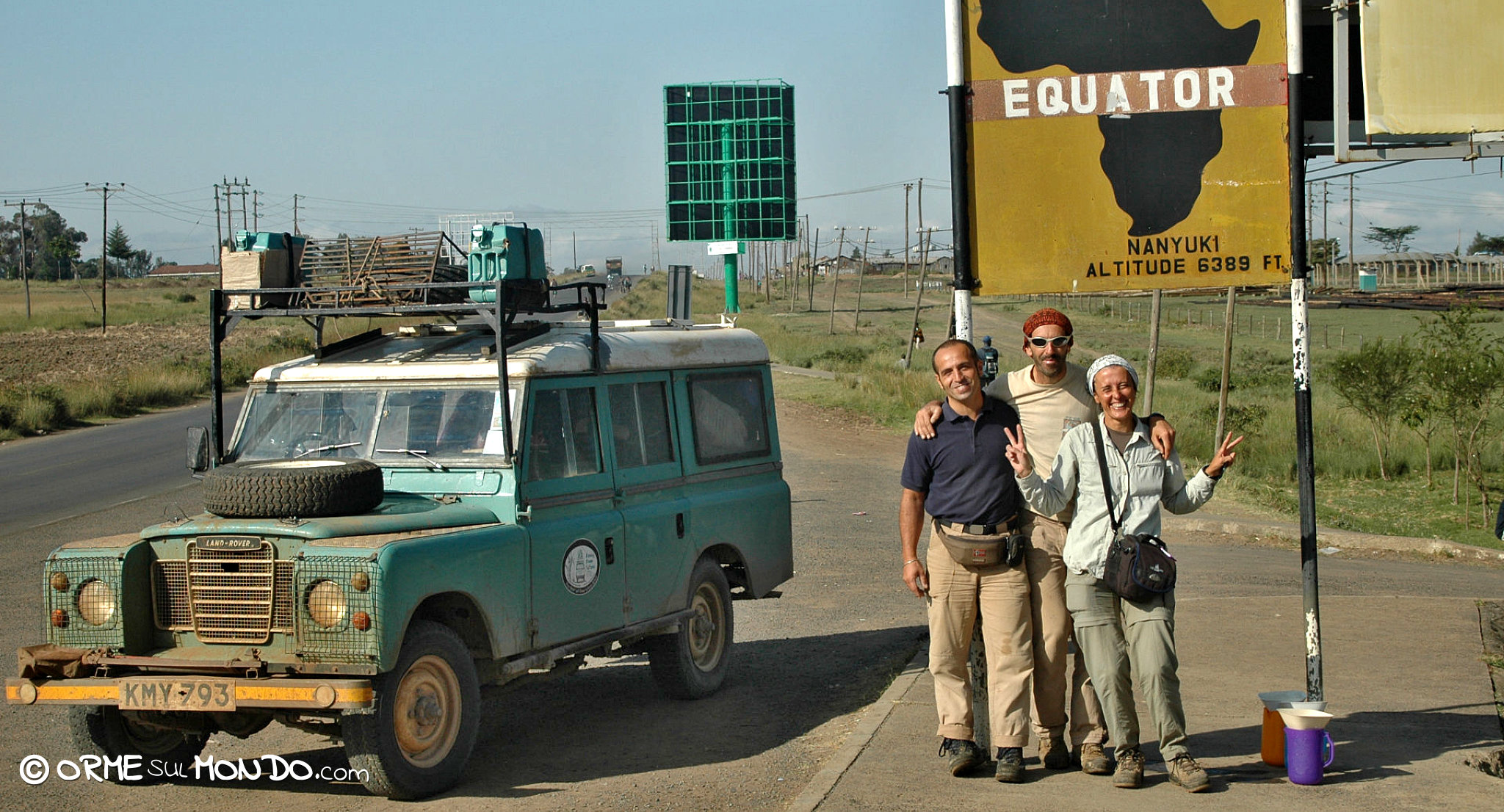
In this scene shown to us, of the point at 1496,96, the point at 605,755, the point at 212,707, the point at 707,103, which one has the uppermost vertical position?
the point at 707,103

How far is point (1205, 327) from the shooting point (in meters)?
72.6

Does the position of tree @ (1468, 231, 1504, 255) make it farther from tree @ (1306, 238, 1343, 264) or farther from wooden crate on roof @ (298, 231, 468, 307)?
wooden crate on roof @ (298, 231, 468, 307)

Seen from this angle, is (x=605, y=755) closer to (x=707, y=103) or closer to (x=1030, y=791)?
(x=1030, y=791)

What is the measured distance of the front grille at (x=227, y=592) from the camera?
587 centimetres

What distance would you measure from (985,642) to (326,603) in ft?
9.66

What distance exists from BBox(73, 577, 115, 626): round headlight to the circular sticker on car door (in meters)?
2.19

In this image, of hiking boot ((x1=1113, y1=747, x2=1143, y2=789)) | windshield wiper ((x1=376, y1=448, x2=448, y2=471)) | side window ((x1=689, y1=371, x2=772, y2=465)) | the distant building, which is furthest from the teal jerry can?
the distant building

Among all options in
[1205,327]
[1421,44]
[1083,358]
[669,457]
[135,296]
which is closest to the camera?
[1421,44]

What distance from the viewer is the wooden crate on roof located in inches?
283

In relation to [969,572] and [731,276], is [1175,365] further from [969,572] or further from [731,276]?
[969,572]

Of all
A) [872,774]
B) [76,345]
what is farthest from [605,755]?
[76,345]

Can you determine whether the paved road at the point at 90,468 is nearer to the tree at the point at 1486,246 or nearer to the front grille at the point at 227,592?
the front grille at the point at 227,592

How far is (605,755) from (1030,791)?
97.6 inches

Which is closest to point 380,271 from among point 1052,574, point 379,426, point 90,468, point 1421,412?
point 379,426
